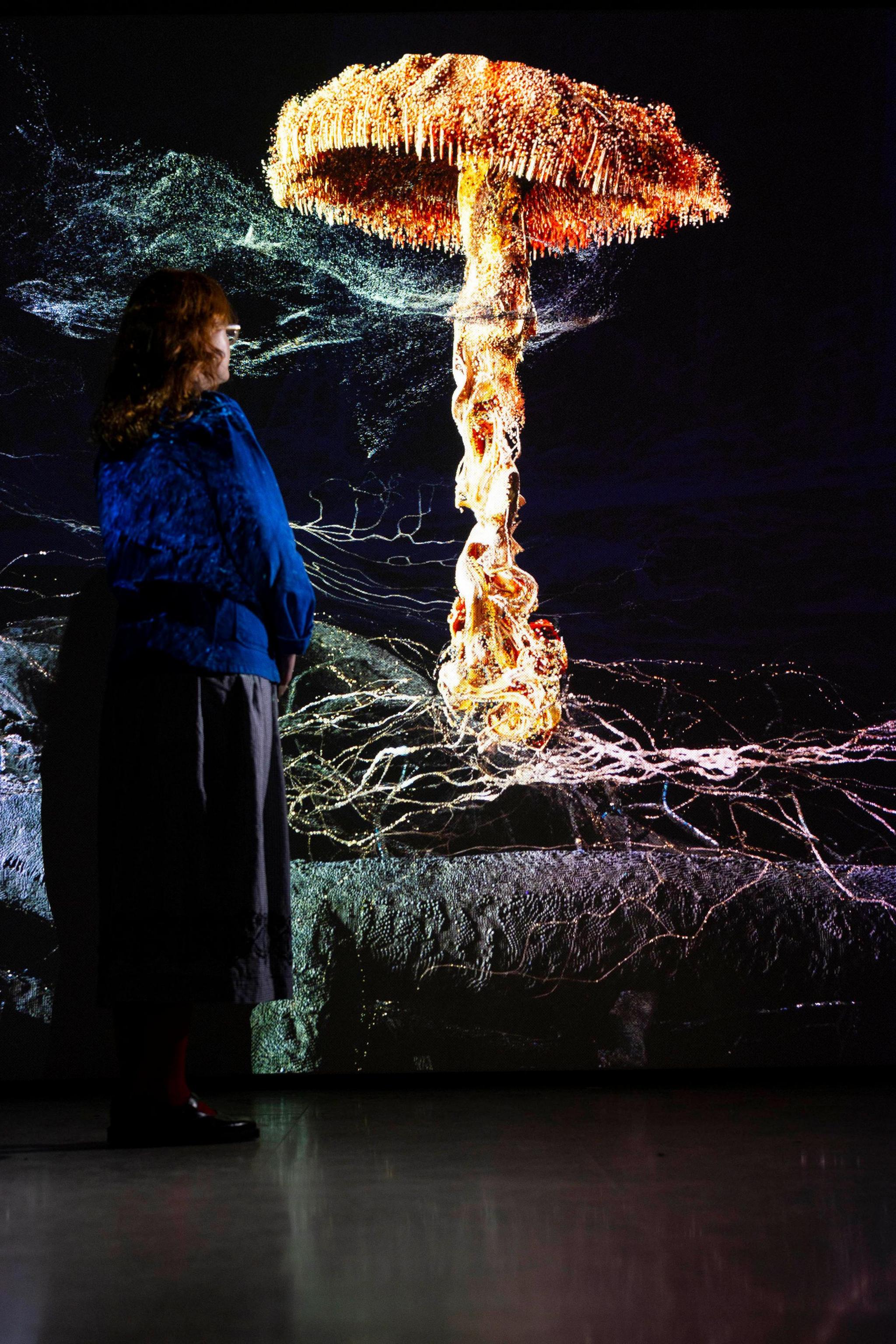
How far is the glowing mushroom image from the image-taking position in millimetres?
2676

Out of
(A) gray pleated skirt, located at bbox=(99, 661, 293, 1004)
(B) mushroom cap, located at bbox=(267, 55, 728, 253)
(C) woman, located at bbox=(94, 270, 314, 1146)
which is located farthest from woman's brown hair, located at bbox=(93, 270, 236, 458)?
(B) mushroom cap, located at bbox=(267, 55, 728, 253)

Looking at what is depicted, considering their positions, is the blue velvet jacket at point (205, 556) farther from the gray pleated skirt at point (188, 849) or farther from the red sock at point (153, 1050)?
the red sock at point (153, 1050)

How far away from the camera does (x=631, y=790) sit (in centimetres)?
268

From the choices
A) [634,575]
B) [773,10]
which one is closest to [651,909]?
[634,575]

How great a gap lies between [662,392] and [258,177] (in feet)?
3.05

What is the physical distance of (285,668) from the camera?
2.08 meters

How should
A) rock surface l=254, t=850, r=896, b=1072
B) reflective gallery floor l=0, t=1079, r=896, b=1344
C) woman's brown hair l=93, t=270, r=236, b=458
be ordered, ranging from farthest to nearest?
rock surface l=254, t=850, r=896, b=1072 < woman's brown hair l=93, t=270, r=236, b=458 < reflective gallery floor l=0, t=1079, r=896, b=1344

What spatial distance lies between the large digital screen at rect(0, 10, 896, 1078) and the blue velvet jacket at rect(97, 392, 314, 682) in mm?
688

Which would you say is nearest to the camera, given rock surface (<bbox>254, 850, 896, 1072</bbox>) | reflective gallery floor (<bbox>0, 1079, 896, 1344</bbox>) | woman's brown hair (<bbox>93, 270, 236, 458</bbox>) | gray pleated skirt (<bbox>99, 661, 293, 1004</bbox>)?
reflective gallery floor (<bbox>0, 1079, 896, 1344</bbox>)

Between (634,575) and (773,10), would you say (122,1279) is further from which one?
(773,10)

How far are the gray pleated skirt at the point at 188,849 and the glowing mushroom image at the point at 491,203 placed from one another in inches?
30.7

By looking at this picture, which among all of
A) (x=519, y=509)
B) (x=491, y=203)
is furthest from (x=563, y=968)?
(x=491, y=203)

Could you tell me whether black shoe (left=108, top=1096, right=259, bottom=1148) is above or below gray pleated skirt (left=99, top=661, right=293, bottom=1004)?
below

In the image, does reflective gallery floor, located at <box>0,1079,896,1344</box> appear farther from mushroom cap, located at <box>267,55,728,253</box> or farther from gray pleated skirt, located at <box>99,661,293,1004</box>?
mushroom cap, located at <box>267,55,728,253</box>
